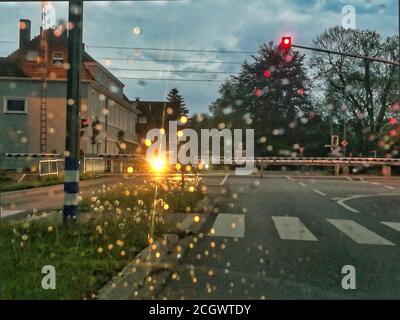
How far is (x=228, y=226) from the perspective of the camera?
11.1 meters

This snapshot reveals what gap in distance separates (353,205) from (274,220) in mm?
4668

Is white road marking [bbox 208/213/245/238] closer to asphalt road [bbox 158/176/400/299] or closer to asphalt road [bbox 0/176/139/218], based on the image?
asphalt road [bbox 158/176/400/299]

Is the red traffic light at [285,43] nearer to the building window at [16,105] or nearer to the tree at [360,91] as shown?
the building window at [16,105]

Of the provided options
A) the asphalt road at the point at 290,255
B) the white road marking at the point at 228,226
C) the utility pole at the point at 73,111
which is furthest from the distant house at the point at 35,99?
the utility pole at the point at 73,111

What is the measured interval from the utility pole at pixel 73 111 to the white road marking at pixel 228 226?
256 centimetres

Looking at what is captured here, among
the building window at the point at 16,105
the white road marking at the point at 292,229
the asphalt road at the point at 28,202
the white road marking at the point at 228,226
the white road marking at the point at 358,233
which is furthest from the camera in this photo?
the building window at the point at 16,105

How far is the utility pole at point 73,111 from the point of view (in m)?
8.84

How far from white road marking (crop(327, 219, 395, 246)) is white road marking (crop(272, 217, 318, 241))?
2.31 ft

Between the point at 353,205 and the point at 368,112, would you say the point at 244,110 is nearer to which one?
the point at 368,112

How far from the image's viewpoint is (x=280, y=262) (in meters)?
7.45

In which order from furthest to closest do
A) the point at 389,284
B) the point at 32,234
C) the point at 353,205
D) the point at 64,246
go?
the point at 353,205 → the point at 32,234 → the point at 64,246 → the point at 389,284

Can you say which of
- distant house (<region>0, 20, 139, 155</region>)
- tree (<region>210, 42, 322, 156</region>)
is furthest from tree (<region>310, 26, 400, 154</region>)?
distant house (<region>0, 20, 139, 155</region>)

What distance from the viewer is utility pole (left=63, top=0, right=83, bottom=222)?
348 inches
